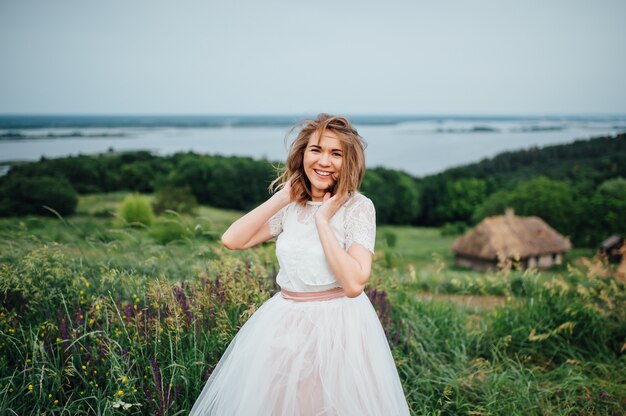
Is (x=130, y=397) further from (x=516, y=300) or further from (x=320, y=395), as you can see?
(x=516, y=300)

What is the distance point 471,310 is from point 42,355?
16.4ft

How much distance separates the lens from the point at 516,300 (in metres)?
5.58

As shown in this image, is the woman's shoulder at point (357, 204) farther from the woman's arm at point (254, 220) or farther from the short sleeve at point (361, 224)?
the woman's arm at point (254, 220)

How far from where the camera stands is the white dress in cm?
227

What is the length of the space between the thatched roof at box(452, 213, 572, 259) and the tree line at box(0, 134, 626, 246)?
708cm

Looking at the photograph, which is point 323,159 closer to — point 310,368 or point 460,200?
point 310,368

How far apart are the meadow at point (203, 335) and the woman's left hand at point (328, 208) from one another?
Answer: 1.35 m

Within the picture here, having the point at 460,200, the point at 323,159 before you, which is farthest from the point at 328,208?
the point at 460,200

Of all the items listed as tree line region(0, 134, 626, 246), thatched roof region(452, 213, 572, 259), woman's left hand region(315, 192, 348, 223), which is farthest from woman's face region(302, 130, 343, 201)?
tree line region(0, 134, 626, 246)

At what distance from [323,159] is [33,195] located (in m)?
18.6

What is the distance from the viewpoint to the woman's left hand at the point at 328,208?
7.39ft

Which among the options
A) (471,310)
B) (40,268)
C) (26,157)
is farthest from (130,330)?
(26,157)

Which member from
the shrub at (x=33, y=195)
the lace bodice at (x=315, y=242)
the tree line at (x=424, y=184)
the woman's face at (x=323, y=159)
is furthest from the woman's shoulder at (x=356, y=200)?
the tree line at (x=424, y=184)

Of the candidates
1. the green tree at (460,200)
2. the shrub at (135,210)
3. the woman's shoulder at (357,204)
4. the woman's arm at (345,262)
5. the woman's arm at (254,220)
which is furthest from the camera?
the green tree at (460,200)
